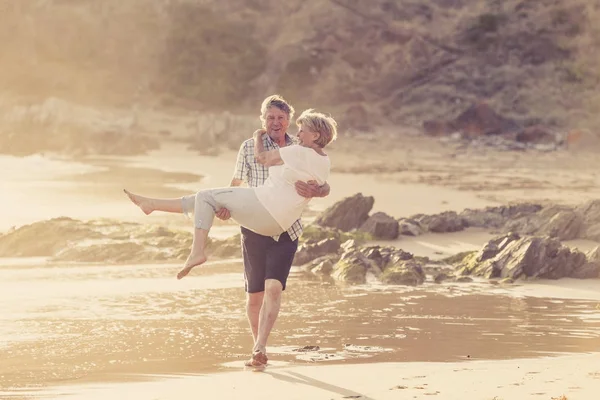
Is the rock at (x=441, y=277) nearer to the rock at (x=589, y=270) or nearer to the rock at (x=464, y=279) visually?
the rock at (x=464, y=279)

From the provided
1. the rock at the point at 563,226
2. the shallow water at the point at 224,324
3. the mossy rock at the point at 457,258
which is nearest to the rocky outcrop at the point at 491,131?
the rock at the point at 563,226

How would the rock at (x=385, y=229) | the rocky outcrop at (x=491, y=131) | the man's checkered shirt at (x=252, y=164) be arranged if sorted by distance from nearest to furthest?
the man's checkered shirt at (x=252, y=164) < the rock at (x=385, y=229) < the rocky outcrop at (x=491, y=131)

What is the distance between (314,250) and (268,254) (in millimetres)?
5789

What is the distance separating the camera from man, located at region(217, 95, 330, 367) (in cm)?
749

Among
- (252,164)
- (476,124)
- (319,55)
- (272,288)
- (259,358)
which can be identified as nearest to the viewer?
(259,358)

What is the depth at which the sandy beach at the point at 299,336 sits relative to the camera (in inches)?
266

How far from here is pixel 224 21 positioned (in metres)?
44.2

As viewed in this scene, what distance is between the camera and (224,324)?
31.2 ft

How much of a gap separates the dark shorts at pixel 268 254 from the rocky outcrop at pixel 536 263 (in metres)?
4.91

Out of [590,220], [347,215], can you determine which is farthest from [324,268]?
[590,220]

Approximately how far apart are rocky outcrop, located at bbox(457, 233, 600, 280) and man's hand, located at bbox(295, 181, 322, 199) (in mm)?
5117

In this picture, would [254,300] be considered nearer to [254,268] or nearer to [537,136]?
[254,268]

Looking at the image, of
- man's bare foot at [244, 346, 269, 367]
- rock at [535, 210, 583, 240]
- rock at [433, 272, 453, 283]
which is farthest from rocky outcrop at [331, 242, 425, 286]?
man's bare foot at [244, 346, 269, 367]

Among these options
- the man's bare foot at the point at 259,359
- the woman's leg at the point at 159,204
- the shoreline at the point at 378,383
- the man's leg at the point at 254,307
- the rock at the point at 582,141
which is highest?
the rock at the point at 582,141
